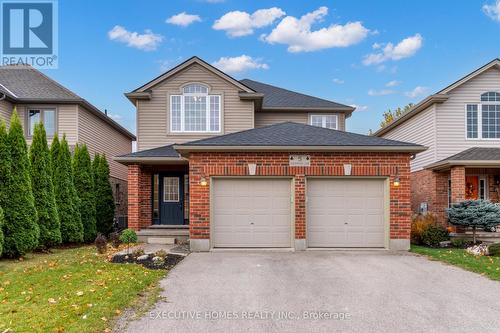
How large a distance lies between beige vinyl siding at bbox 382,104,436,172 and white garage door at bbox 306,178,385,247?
5350mm

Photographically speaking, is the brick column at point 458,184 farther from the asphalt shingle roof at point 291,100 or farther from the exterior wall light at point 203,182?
the exterior wall light at point 203,182

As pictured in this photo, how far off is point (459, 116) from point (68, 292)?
51.3 ft

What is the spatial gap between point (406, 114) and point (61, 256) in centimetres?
1563

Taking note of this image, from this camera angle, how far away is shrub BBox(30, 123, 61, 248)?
1073 centimetres

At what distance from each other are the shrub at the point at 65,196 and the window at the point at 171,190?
10.7ft

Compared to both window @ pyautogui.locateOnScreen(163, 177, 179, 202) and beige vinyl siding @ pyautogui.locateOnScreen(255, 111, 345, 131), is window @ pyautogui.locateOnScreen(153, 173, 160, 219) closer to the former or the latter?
window @ pyautogui.locateOnScreen(163, 177, 179, 202)

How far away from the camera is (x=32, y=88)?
16672 mm

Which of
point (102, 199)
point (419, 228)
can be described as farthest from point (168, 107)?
point (419, 228)

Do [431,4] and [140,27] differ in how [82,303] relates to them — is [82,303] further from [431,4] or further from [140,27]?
[431,4]

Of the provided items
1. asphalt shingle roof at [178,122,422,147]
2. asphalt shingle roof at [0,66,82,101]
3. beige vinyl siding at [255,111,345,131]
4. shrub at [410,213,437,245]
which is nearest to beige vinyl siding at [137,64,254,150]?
beige vinyl siding at [255,111,345,131]

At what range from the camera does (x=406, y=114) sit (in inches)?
683

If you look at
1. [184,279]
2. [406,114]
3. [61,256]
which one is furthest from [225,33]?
[184,279]

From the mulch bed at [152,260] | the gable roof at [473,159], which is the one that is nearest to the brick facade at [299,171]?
the mulch bed at [152,260]

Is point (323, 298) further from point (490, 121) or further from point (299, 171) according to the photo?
point (490, 121)
